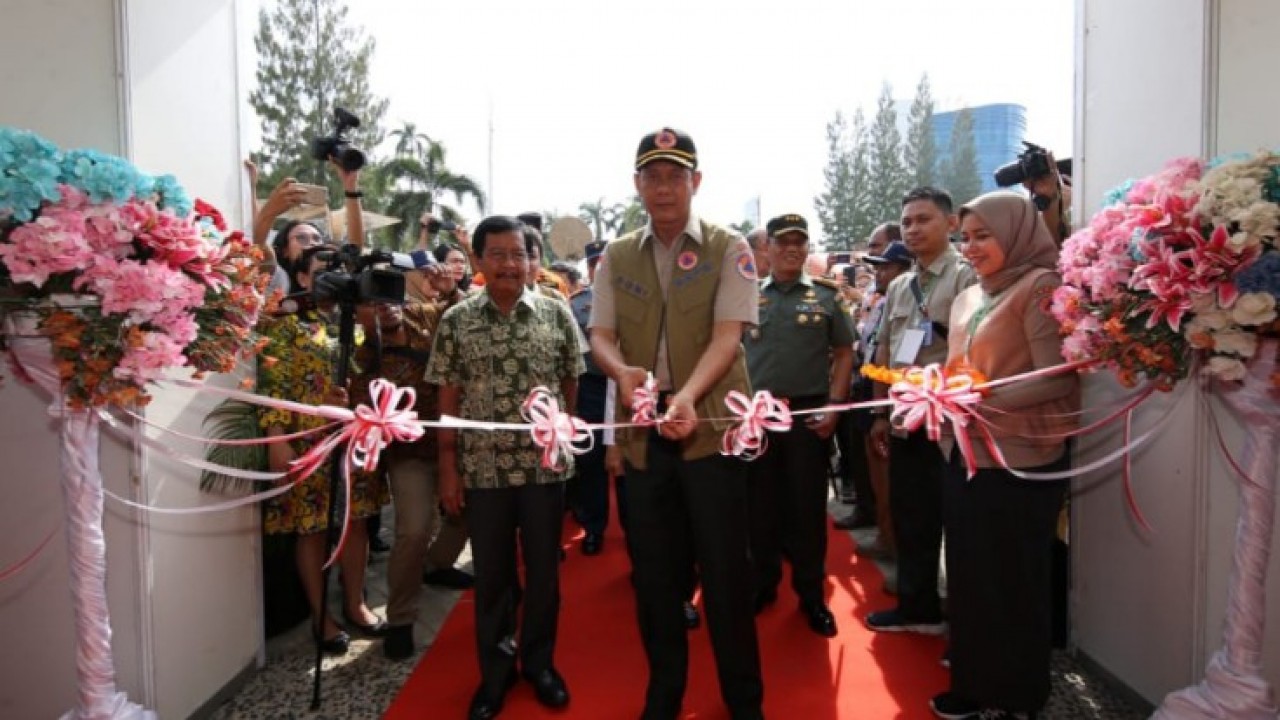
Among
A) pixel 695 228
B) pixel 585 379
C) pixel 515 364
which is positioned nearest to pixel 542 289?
pixel 585 379

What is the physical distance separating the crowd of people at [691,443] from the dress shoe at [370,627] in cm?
1

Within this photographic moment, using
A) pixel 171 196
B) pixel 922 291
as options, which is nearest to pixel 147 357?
pixel 171 196

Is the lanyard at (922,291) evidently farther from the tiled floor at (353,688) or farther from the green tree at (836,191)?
the green tree at (836,191)

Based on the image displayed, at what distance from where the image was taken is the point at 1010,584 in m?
2.34

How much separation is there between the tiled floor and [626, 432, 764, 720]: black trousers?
3.69 feet

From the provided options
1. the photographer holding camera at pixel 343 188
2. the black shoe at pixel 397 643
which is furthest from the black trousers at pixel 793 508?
the photographer holding camera at pixel 343 188

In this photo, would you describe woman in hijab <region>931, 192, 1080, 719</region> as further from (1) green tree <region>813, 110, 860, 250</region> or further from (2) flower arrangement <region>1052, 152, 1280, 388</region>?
(1) green tree <region>813, 110, 860, 250</region>

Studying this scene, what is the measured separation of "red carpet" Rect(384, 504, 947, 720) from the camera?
2652mm

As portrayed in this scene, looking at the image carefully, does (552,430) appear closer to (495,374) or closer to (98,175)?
(495,374)

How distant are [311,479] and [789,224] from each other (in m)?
2.49

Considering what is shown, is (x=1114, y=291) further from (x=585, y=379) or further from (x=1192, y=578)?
(x=585, y=379)

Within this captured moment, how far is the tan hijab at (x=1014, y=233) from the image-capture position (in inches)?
92.1

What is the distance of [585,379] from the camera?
4.72 m

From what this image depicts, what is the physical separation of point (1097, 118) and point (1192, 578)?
1.80 m
